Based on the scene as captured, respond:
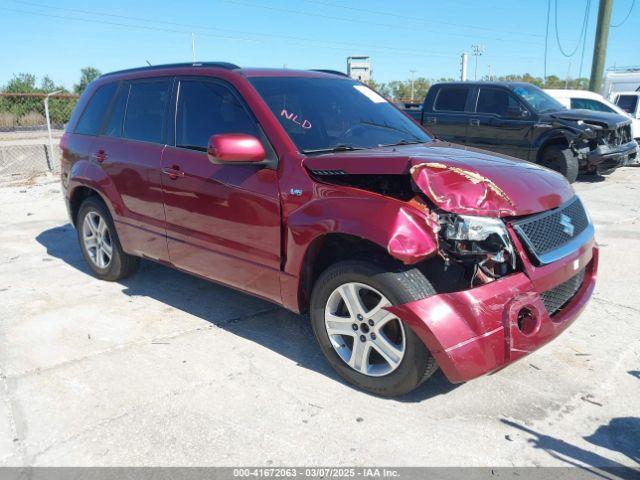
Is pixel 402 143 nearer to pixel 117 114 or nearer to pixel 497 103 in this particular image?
pixel 117 114

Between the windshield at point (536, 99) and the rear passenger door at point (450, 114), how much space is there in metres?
1.00

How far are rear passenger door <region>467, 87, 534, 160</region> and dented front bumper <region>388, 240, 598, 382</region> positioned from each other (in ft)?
27.8

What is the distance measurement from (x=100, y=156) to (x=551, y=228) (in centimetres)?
379

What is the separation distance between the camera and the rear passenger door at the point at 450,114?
11.4m

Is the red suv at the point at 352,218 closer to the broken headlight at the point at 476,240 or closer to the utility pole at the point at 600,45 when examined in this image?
the broken headlight at the point at 476,240

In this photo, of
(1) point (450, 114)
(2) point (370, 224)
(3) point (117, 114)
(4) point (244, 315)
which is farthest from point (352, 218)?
(1) point (450, 114)

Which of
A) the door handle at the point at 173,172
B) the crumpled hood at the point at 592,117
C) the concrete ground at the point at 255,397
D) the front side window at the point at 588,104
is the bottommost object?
the concrete ground at the point at 255,397

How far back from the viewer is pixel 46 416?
10.2 feet

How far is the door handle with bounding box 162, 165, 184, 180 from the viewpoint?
4141mm

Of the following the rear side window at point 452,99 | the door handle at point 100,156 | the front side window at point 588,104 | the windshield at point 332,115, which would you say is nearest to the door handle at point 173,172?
the windshield at point 332,115

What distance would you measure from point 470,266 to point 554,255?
1.70 ft

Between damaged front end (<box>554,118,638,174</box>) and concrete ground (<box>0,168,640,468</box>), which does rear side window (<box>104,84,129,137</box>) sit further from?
damaged front end (<box>554,118,638,174</box>)

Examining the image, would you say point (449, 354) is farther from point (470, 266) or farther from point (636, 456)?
point (636, 456)

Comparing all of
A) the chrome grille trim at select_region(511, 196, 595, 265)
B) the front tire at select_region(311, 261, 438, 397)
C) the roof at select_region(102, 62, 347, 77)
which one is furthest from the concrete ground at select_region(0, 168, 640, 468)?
the roof at select_region(102, 62, 347, 77)
